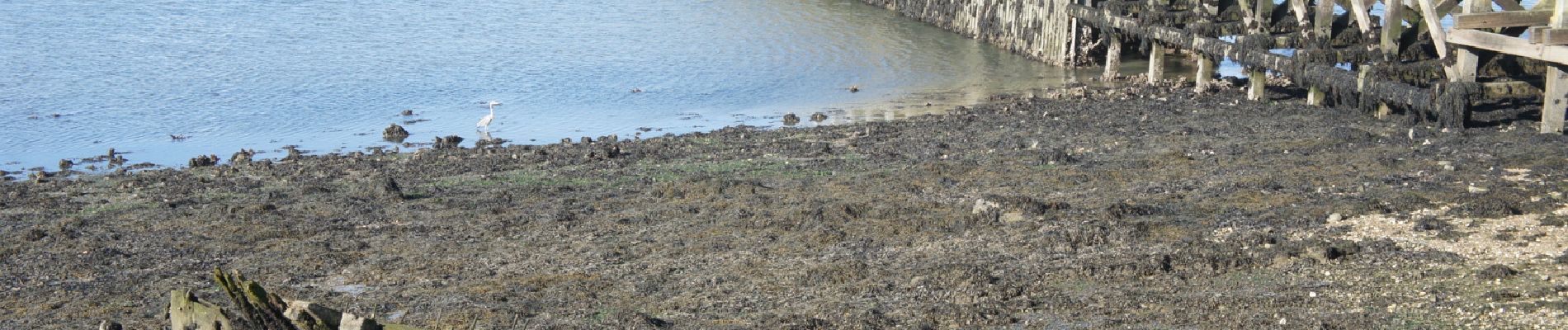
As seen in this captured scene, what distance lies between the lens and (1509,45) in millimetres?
13531

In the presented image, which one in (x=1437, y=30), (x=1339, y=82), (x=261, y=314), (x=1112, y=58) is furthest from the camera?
(x=1112, y=58)

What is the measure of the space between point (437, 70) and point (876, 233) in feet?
59.0

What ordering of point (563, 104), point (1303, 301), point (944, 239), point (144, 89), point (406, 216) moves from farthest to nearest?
point (144, 89) → point (563, 104) → point (406, 216) → point (944, 239) → point (1303, 301)

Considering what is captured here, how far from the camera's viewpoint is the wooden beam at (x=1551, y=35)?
12.9 metres

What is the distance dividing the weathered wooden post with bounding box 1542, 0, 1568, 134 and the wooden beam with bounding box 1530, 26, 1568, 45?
23 centimetres

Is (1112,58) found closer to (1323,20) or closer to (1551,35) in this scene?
(1323,20)

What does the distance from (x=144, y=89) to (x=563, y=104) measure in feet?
23.0

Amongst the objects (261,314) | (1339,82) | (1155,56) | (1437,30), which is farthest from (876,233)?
(1155,56)

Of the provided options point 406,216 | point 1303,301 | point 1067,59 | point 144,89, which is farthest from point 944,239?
point 144,89

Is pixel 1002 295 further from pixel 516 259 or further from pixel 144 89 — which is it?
pixel 144 89

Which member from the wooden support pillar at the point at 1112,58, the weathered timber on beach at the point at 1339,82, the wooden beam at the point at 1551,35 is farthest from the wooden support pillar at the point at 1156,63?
the wooden beam at the point at 1551,35

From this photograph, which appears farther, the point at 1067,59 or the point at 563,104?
the point at 1067,59

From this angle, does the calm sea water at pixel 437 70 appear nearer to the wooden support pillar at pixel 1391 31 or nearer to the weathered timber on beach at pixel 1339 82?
the weathered timber on beach at pixel 1339 82

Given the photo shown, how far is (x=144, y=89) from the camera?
80.7 ft
